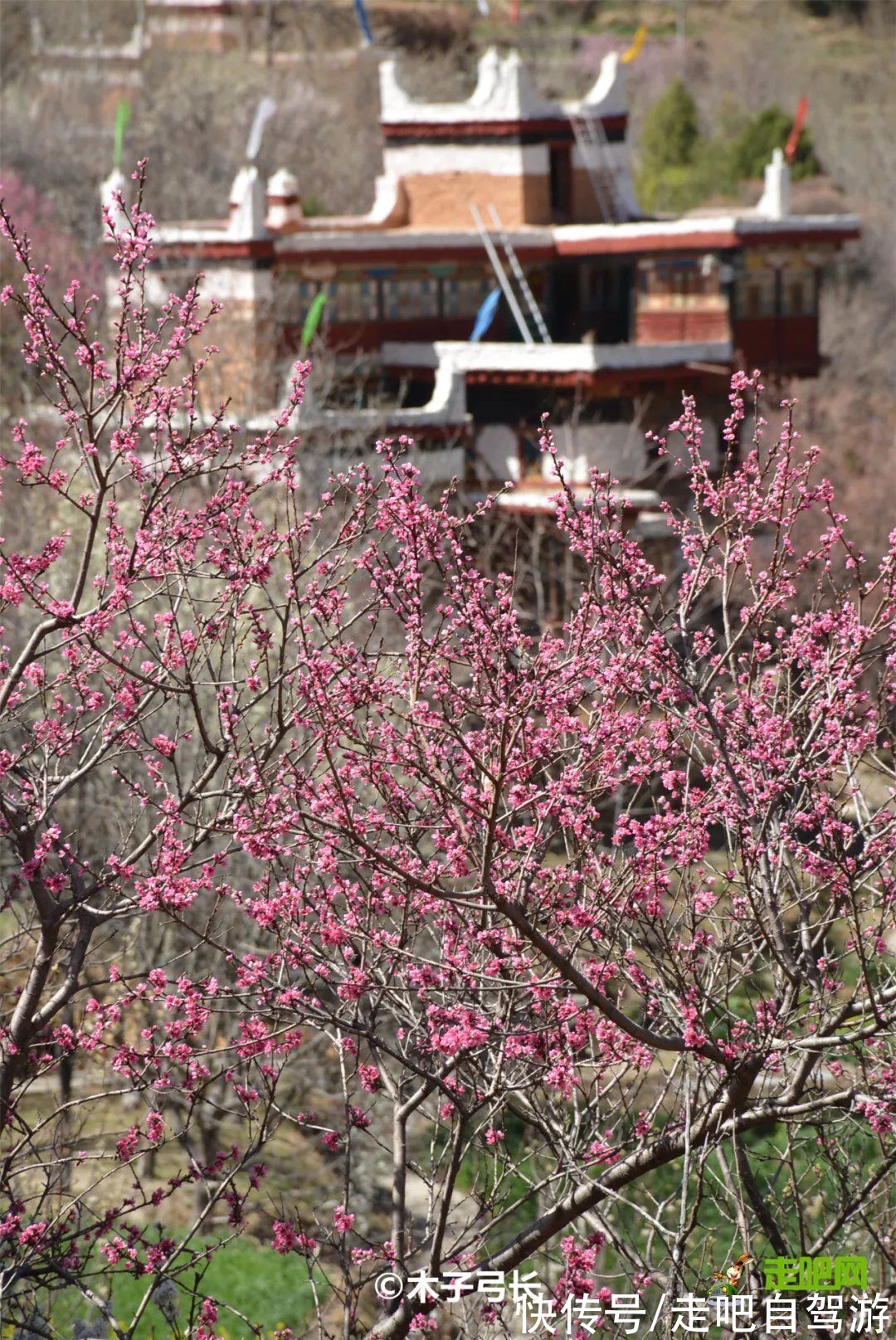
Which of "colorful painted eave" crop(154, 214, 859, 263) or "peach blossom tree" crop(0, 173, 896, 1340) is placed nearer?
"peach blossom tree" crop(0, 173, 896, 1340)

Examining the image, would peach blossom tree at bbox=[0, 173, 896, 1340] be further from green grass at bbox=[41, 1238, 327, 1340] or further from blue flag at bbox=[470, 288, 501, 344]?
blue flag at bbox=[470, 288, 501, 344]

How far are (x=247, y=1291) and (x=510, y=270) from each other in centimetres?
1664

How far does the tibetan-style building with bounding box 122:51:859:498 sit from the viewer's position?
24.2m

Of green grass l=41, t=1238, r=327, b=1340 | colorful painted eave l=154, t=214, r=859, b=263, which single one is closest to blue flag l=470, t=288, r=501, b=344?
colorful painted eave l=154, t=214, r=859, b=263


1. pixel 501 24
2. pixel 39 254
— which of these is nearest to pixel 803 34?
pixel 501 24

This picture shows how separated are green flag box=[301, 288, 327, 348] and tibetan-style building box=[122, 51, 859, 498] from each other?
0.62ft

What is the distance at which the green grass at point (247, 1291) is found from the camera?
40.8 ft

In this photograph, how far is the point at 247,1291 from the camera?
519 inches

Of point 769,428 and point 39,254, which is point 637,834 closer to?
point 39,254

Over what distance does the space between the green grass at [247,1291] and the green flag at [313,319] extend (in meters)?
13.2

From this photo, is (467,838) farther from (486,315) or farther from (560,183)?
(560,183)

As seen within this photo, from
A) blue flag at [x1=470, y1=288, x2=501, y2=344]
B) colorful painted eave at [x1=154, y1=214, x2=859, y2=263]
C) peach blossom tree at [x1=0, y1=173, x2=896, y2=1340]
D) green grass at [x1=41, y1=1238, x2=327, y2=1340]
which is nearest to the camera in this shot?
peach blossom tree at [x1=0, y1=173, x2=896, y2=1340]

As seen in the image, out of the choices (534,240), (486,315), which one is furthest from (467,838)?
(534,240)

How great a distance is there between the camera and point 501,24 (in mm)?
69562
